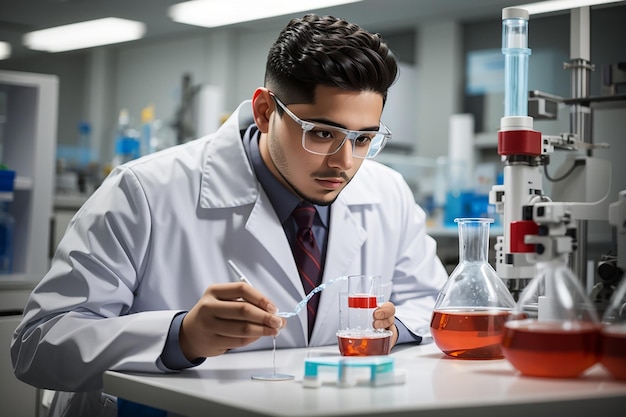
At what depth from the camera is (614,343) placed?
101cm

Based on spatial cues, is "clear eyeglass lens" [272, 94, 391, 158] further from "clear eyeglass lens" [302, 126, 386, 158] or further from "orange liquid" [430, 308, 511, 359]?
"orange liquid" [430, 308, 511, 359]

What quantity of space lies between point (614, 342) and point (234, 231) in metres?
0.83

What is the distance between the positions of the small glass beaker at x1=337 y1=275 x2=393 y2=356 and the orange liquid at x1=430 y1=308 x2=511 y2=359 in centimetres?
11

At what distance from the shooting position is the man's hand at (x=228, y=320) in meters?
1.09

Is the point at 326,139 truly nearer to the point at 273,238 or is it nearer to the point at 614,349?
the point at 273,238

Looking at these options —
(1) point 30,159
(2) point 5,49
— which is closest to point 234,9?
(1) point 30,159

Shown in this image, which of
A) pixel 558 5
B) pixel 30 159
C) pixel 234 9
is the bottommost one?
pixel 30 159

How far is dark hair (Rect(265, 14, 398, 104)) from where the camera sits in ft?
4.65

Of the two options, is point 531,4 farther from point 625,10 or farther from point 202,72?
point 202,72

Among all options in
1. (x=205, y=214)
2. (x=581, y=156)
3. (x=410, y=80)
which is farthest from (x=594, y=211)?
(x=410, y=80)

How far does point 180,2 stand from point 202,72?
86.9 inches

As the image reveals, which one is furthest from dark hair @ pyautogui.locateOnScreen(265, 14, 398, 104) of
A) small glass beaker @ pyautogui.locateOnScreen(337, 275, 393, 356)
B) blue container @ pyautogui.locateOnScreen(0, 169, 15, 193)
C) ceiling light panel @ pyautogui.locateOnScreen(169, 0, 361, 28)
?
ceiling light panel @ pyautogui.locateOnScreen(169, 0, 361, 28)

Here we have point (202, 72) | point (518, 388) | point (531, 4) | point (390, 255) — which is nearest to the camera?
point (518, 388)

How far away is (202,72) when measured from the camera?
6930 mm
